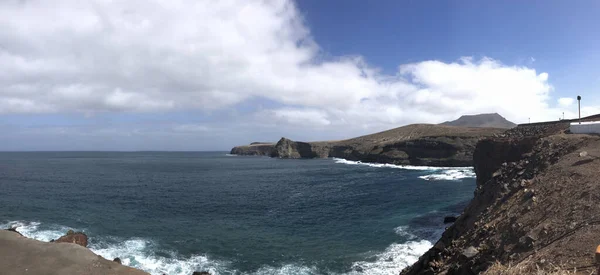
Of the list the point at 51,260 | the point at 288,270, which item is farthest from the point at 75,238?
the point at 288,270

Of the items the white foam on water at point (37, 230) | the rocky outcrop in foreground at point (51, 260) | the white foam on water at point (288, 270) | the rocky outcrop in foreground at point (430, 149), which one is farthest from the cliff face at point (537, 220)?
the rocky outcrop in foreground at point (430, 149)

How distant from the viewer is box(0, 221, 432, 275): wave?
2506cm

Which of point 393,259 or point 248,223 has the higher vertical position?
point 248,223

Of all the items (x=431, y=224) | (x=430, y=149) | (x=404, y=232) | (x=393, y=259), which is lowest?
(x=393, y=259)

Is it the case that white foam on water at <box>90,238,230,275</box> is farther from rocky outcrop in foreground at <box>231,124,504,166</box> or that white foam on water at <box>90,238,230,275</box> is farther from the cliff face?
rocky outcrop in foreground at <box>231,124,504,166</box>

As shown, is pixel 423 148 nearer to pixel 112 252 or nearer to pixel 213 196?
pixel 213 196

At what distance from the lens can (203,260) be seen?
2750cm

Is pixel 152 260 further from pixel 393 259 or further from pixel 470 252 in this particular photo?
pixel 470 252

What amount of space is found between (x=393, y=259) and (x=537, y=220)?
13.3m

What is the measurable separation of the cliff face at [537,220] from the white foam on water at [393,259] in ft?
12.4

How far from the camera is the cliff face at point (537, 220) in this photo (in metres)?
11.4

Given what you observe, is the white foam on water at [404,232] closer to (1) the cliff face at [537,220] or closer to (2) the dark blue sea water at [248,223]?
(2) the dark blue sea water at [248,223]

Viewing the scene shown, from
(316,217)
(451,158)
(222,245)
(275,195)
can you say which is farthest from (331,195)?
(451,158)

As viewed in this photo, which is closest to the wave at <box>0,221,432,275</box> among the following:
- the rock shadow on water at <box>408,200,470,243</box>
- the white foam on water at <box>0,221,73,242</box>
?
the white foam on water at <box>0,221,73,242</box>
